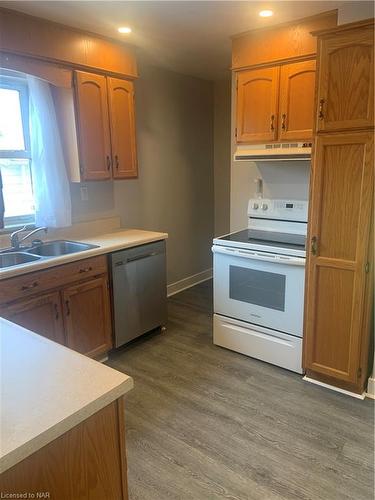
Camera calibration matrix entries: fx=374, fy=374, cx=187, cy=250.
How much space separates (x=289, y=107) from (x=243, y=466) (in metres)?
2.39

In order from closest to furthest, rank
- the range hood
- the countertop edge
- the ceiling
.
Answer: the countertop edge → the ceiling → the range hood

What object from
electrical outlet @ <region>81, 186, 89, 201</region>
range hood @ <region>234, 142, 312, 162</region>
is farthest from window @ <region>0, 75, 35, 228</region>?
range hood @ <region>234, 142, 312, 162</region>

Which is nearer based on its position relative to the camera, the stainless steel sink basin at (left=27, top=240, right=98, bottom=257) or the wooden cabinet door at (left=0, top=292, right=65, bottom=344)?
the wooden cabinet door at (left=0, top=292, right=65, bottom=344)

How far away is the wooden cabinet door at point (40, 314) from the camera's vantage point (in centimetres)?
225

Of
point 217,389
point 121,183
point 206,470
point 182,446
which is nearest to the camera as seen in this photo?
point 206,470

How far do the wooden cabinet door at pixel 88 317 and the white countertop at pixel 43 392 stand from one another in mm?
1379

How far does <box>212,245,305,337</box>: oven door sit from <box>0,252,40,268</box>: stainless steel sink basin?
1.40 metres

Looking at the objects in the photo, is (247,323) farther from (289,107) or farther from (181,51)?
(181,51)

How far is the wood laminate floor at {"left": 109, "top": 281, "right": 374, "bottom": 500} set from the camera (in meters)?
1.82

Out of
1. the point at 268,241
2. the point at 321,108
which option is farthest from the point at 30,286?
the point at 321,108

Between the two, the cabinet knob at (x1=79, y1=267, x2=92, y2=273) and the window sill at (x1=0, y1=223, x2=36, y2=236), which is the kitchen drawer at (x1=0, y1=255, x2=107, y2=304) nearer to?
the cabinet knob at (x1=79, y1=267, x2=92, y2=273)

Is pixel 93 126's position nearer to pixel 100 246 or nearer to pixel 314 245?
pixel 100 246

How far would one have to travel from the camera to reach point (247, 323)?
9.73ft

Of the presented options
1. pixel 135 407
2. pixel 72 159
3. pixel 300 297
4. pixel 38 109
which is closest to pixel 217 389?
pixel 135 407
